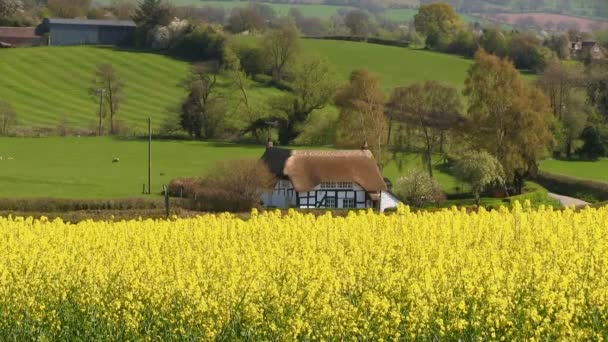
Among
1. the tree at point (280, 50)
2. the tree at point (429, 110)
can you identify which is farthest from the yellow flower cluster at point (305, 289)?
the tree at point (280, 50)

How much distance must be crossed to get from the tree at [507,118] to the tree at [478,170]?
272 centimetres

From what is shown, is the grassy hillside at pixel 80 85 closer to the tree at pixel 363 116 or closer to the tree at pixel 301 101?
the tree at pixel 301 101

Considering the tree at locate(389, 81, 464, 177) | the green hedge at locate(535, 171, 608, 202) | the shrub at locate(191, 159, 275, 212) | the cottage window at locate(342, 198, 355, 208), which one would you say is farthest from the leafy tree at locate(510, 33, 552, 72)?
the shrub at locate(191, 159, 275, 212)

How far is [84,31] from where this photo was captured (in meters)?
157

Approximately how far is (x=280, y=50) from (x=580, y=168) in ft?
146

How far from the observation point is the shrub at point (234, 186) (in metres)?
57.0

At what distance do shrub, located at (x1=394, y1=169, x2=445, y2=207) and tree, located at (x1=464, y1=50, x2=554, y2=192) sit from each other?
7421mm

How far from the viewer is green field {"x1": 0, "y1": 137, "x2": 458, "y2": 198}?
72125mm

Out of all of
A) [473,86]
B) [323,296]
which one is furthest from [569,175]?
[323,296]

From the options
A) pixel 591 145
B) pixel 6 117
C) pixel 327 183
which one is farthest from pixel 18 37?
pixel 327 183

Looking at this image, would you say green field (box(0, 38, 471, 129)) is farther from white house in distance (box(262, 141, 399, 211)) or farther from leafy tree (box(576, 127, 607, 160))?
white house in distance (box(262, 141, 399, 211))

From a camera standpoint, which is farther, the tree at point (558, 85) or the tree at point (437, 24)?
the tree at point (437, 24)

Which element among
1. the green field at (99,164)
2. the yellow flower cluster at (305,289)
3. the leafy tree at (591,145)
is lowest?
the green field at (99,164)

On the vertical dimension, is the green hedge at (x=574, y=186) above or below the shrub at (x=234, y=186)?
below
